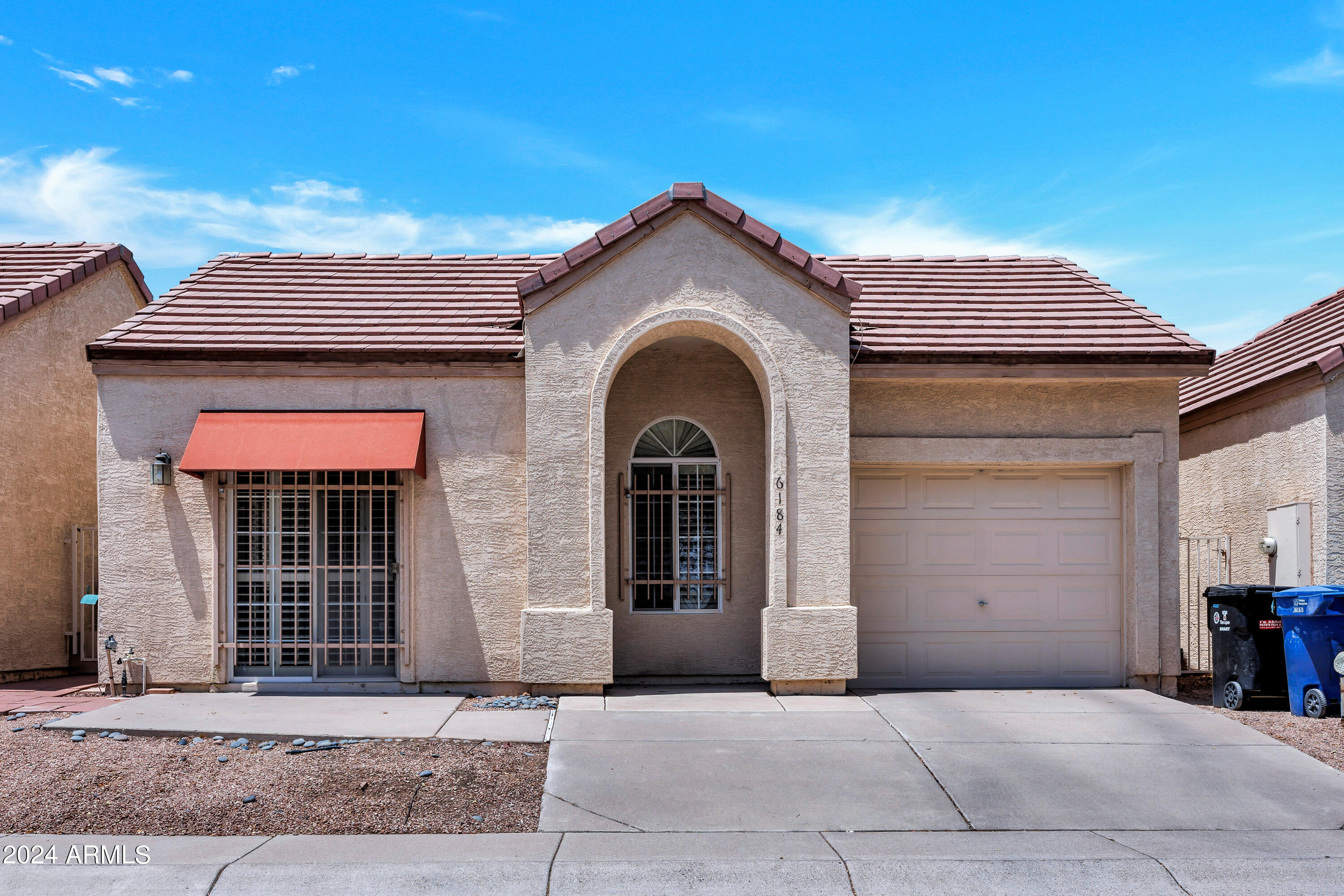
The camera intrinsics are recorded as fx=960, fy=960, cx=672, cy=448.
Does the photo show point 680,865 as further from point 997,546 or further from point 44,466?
point 44,466

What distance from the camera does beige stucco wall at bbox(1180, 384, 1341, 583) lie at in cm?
948

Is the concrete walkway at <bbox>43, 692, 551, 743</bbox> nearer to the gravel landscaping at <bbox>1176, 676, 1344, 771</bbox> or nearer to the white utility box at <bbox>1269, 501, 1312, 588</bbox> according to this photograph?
the gravel landscaping at <bbox>1176, 676, 1344, 771</bbox>

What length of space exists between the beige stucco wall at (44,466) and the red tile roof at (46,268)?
169 millimetres

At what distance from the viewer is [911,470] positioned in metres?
10.1

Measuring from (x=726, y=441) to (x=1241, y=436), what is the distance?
5942 mm

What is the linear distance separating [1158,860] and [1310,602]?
166 inches

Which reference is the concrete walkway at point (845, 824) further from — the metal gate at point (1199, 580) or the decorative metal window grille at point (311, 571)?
the metal gate at point (1199, 580)

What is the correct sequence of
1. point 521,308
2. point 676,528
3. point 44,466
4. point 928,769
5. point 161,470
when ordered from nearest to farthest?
point 928,769, point 161,470, point 676,528, point 521,308, point 44,466

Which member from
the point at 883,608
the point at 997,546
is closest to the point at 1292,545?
the point at 997,546

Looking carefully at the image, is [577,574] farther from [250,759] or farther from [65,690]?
[65,690]

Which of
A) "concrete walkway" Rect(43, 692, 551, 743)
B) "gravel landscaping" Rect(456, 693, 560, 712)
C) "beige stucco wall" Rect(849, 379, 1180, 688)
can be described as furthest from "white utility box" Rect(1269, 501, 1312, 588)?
"concrete walkway" Rect(43, 692, 551, 743)

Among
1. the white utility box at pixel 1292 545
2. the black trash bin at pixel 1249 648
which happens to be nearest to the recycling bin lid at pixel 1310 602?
the black trash bin at pixel 1249 648

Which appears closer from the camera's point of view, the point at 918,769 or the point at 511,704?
the point at 918,769

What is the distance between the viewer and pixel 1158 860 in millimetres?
5523
